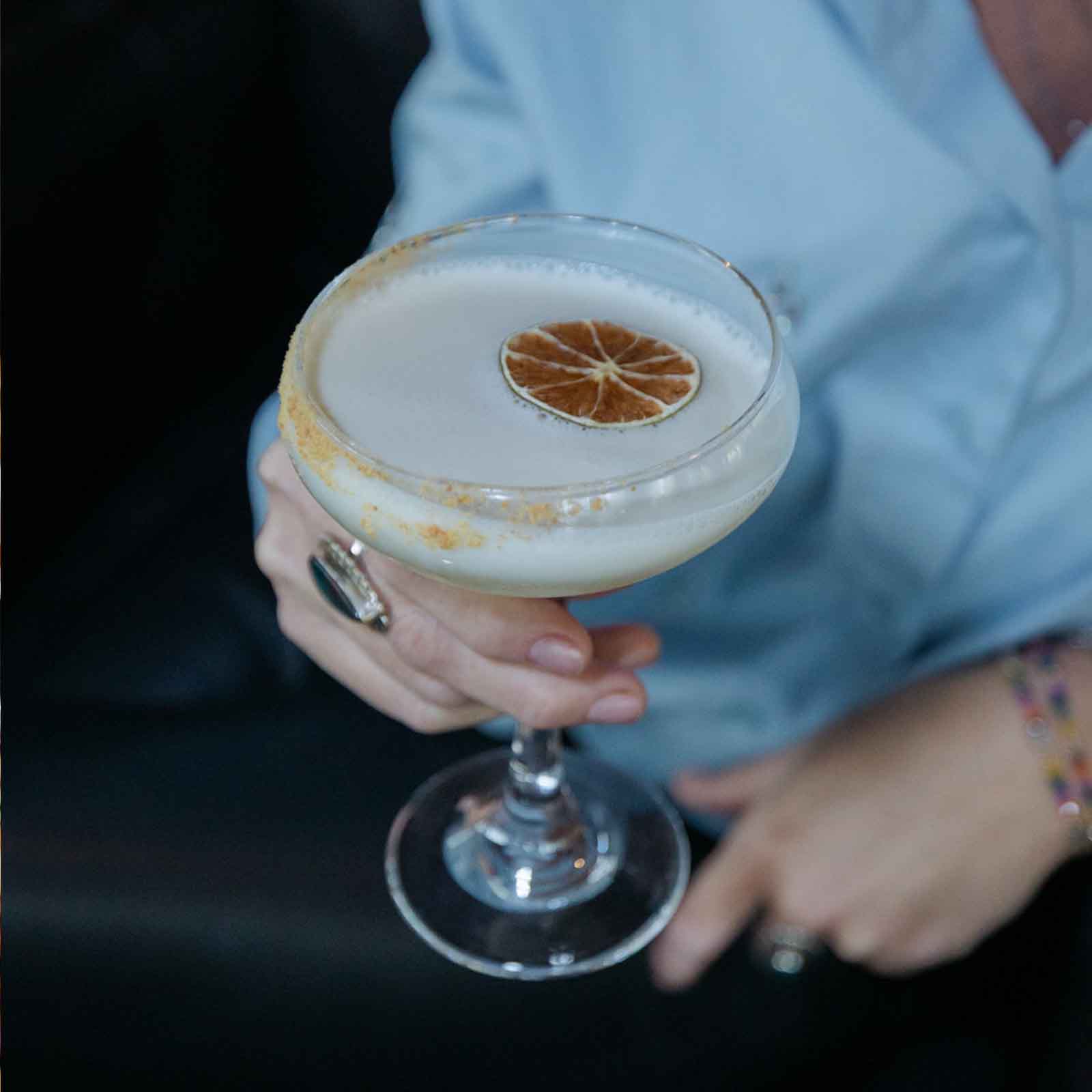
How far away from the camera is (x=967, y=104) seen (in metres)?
0.95

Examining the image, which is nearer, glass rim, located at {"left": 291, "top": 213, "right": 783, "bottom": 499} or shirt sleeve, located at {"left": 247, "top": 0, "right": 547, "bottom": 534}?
glass rim, located at {"left": 291, "top": 213, "right": 783, "bottom": 499}

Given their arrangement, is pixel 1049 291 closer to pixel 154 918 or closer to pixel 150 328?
pixel 154 918

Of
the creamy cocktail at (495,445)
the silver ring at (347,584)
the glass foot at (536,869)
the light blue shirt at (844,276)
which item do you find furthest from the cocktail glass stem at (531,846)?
the creamy cocktail at (495,445)

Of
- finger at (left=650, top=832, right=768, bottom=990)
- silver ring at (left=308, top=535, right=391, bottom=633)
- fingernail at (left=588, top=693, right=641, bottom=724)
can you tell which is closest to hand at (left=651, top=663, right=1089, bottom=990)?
finger at (left=650, top=832, right=768, bottom=990)

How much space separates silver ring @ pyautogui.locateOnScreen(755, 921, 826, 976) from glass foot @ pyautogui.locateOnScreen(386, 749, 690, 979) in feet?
0.25

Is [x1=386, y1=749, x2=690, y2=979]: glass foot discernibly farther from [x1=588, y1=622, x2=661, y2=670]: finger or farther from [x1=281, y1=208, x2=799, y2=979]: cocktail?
[x1=588, y1=622, x2=661, y2=670]: finger

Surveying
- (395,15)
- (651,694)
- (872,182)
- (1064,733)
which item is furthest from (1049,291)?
(395,15)

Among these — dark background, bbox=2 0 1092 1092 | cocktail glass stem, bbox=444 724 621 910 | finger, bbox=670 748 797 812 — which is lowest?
finger, bbox=670 748 797 812

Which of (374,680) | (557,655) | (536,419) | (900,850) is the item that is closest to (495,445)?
(536,419)

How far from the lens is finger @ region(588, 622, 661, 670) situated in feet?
2.81

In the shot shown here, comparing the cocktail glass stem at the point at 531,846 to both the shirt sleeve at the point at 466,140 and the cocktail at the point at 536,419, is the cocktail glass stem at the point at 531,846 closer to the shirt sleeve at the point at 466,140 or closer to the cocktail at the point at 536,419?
the cocktail at the point at 536,419

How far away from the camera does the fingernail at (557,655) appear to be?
76 centimetres

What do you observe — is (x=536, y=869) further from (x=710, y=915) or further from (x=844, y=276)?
(x=844, y=276)

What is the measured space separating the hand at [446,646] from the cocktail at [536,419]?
3cm
